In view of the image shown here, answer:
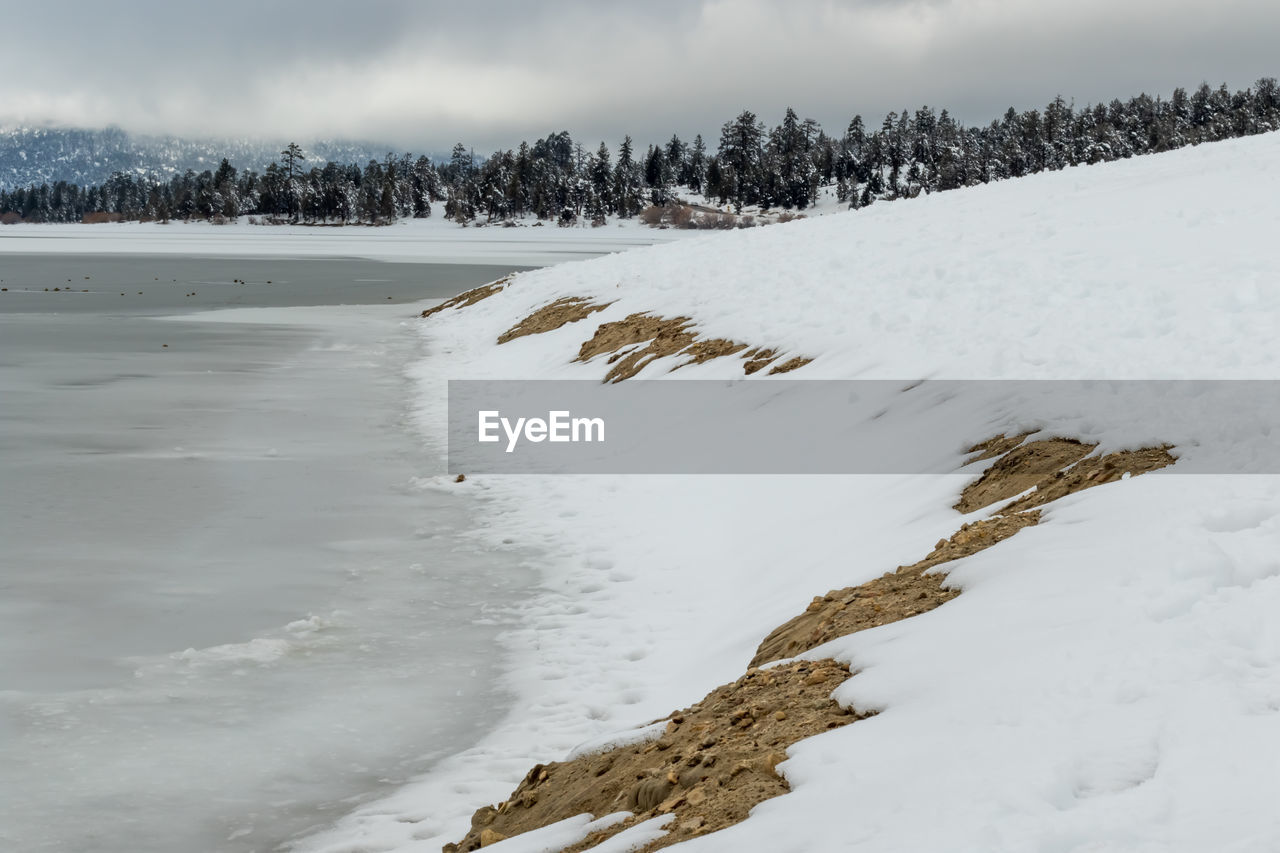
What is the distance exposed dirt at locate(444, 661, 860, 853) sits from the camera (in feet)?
14.6

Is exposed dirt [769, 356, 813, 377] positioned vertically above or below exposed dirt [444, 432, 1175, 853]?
above

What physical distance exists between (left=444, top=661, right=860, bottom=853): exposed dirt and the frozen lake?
1.01 m

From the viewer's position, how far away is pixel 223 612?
27.2ft

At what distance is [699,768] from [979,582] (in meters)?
2.10

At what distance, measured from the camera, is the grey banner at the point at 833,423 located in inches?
328

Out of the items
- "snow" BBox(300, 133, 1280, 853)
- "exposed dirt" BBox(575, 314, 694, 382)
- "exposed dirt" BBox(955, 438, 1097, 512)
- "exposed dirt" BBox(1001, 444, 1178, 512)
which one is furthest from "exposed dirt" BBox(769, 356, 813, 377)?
"exposed dirt" BBox(1001, 444, 1178, 512)

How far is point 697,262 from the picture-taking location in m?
24.4

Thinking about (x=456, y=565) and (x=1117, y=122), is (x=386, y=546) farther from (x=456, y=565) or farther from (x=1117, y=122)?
(x=1117, y=122)

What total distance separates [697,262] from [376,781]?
19.3 meters

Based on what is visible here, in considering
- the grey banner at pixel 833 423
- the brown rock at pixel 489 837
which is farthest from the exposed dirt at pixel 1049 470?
the brown rock at pixel 489 837

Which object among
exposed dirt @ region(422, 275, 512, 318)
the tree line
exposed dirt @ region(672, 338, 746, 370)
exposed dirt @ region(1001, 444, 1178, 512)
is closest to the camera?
exposed dirt @ region(1001, 444, 1178, 512)

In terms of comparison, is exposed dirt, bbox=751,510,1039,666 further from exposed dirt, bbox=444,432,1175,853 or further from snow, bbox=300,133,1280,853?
snow, bbox=300,133,1280,853

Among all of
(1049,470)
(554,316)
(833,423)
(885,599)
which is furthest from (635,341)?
(885,599)

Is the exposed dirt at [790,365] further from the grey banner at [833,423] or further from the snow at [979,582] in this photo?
the grey banner at [833,423]
